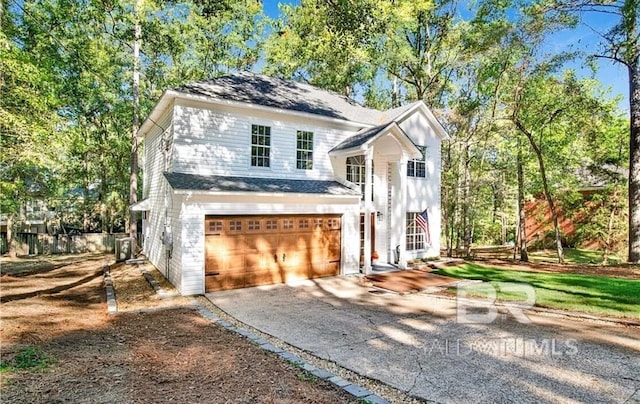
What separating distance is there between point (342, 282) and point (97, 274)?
9250 millimetres

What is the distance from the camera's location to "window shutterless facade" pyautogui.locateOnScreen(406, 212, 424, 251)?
15703 mm

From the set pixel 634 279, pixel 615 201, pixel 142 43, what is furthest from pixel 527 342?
pixel 142 43

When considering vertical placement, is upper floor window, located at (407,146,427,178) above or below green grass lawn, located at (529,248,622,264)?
above

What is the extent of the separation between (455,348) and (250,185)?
740 cm

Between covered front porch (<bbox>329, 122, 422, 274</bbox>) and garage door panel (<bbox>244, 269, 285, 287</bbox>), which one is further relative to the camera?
covered front porch (<bbox>329, 122, 422, 274</bbox>)

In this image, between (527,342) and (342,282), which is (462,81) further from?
(527,342)

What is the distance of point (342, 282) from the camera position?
38.8ft

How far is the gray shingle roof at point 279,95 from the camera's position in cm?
1203

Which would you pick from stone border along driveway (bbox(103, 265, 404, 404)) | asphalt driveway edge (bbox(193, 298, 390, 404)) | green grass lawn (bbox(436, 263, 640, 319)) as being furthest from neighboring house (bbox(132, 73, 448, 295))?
asphalt driveway edge (bbox(193, 298, 390, 404))

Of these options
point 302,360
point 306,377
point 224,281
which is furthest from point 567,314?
point 224,281

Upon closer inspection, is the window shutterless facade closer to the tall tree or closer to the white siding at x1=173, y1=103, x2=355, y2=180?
the white siding at x1=173, y1=103, x2=355, y2=180

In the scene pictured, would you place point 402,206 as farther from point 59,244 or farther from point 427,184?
point 59,244

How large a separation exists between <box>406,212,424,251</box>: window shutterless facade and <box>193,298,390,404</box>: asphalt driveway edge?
10113 millimetres

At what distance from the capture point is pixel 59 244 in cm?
2106
